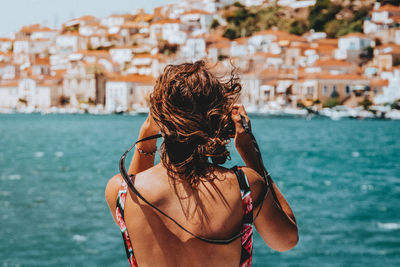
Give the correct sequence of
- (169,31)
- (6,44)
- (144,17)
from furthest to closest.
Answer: (6,44) → (144,17) → (169,31)

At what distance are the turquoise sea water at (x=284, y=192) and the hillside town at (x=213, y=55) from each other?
19782mm

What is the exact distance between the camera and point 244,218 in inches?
38.5

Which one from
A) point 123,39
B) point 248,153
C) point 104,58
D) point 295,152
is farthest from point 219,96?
point 123,39

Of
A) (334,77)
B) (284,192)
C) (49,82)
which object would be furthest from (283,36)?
(284,192)

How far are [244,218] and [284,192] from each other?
49.1 feet

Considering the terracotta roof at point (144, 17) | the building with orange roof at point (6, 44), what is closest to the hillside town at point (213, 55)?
the terracotta roof at point (144, 17)

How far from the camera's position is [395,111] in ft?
171

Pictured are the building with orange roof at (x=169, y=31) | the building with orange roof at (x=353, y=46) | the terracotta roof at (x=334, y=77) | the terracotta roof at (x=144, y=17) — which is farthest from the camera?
the terracotta roof at (x=144, y=17)

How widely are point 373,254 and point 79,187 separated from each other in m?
9.17

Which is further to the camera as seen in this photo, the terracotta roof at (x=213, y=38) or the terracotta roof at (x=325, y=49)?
the terracotta roof at (x=213, y=38)

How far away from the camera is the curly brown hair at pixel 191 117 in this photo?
0.95 metres

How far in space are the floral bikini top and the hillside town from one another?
150 ft

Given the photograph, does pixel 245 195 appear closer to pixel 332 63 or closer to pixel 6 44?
pixel 332 63

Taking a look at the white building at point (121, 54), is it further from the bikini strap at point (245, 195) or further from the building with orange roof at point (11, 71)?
the bikini strap at point (245, 195)
